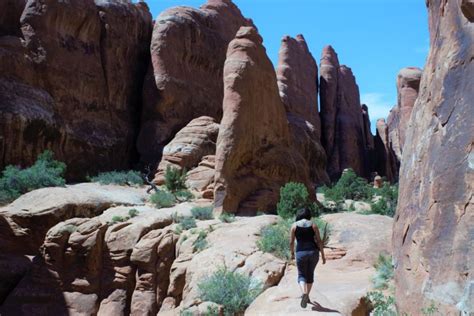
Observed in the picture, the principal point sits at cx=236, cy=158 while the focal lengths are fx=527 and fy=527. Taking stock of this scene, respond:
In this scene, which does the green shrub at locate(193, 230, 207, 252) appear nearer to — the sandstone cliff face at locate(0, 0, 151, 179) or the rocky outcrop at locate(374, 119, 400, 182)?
the sandstone cliff face at locate(0, 0, 151, 179)

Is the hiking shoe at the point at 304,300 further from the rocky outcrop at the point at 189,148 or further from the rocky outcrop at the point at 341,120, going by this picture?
the rocky outcrop at the point at 341,120

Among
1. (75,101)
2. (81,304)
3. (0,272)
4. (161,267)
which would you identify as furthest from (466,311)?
(75,101)

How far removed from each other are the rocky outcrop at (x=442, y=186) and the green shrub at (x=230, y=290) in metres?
3.80

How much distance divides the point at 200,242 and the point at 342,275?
413cm

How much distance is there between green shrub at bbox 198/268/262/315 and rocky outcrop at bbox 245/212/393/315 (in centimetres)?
38

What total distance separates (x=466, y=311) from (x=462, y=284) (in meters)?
0.29

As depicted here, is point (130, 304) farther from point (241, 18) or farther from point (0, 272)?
point (241, 18)

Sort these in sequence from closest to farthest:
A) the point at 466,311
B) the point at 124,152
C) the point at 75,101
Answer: the point at 466,311, the point at 75,101, the point at 124,152

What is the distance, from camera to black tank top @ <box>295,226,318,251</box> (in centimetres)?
826

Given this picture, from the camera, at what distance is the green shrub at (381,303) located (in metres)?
8.05

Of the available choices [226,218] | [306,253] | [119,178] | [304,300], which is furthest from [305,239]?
[119,178]

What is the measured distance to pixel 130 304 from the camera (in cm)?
1462

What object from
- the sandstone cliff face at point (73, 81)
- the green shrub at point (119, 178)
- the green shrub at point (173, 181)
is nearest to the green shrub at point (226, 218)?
the green shrub at point (173, 181)

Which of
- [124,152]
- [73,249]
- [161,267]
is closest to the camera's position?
[161,267]
